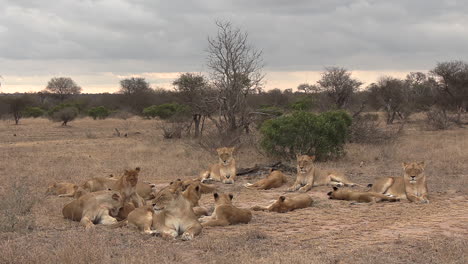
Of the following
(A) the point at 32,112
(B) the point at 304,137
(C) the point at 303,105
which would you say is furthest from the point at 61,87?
(B) the point at 304,137

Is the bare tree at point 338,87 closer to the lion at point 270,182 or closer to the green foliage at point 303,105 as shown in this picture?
the green foliage at point 303,105

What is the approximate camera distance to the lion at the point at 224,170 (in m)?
11.9

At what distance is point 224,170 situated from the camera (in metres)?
12.0

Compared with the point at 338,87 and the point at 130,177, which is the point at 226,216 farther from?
the point at 338,87

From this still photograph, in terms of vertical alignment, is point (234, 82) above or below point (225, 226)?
above

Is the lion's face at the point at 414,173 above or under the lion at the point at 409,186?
above

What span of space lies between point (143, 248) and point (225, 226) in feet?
5.38

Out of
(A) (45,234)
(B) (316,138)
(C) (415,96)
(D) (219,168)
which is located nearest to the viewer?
(A) (45,234)

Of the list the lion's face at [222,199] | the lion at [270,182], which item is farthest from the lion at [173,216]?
the lion at [270,182]

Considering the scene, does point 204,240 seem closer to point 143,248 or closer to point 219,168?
point 143,248

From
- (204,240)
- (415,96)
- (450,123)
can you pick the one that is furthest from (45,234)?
(415,96)

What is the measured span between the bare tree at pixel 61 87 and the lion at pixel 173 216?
76359 millimetres

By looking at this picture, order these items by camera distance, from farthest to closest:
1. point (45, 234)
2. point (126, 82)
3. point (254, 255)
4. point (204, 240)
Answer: point (126, 82) < point (45, 234) < point (204, 240) < point (254, 255)

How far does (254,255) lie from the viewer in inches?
227
